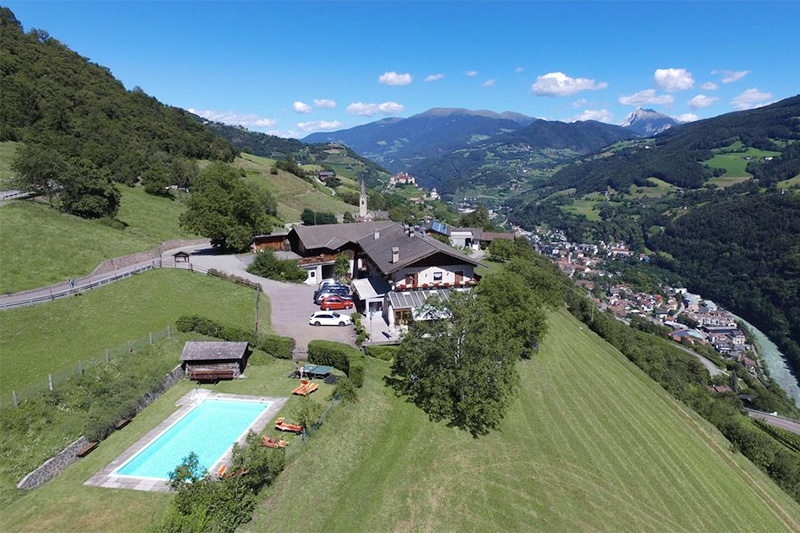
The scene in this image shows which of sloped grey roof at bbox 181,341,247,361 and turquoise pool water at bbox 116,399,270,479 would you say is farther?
sloped grey roof at bbox 181,341,247,361

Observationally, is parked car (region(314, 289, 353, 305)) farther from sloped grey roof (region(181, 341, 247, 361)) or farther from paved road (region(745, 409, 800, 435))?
paved road (region(745, 409, 800, 435))

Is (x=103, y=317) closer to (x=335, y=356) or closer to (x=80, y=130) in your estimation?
(x=335, y=356)

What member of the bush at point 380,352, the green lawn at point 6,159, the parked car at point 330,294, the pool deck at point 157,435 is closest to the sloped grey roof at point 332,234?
the parked car at point 330,294

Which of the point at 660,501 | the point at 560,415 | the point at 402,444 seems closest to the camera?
the point at 402,444

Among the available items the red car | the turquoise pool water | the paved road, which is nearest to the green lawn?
the red car

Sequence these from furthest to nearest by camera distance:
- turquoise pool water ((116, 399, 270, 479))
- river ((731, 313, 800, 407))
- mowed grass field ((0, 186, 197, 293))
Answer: river ((731, 313, 800, 407)) → mowed grass field ((0, 186, 197, 293)) → turquoise pool water ((116, 399, 270, 479))

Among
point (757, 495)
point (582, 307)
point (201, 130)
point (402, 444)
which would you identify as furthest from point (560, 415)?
point (201, 130)

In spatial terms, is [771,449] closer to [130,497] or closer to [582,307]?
[582,307]
